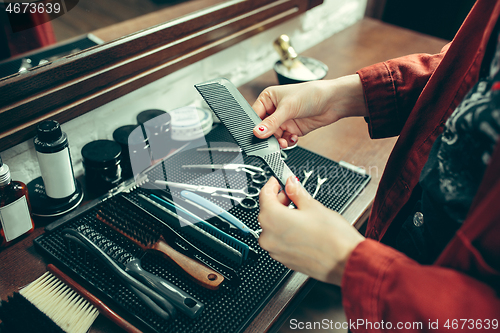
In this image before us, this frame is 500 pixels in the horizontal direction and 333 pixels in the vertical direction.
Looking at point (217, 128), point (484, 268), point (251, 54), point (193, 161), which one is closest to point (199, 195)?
point (193, 161)

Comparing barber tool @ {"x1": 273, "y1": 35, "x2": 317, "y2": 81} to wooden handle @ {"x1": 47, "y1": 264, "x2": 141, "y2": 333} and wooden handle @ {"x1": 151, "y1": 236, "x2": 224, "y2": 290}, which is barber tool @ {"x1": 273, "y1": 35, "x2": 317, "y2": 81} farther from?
wooden handle @ {"x1": 47, "y1": 264, "x2": 141, "y2": 333}

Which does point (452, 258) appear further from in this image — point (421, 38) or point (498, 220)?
point (421, 38)

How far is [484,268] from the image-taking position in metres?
0.37

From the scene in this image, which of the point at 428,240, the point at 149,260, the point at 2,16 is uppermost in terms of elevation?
the point at 2,16

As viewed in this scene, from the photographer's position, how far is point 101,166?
77cm

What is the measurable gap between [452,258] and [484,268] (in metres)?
0.04

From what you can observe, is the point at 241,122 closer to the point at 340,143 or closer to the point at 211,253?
the point at 211,253

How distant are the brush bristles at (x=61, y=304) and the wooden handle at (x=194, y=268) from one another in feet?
0.48

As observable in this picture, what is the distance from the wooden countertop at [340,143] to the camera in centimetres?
63

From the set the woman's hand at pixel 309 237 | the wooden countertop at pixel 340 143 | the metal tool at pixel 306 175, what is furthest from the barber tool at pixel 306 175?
the woman's hand at pixel 309 237

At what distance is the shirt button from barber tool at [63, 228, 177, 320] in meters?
0.42

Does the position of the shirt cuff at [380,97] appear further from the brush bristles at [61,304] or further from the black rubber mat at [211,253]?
the brush bristles at [61,304]

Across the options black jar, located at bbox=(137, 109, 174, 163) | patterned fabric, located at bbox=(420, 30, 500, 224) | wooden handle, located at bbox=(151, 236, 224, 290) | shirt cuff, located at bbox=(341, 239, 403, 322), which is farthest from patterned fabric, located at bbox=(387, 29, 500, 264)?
black jar, located at bbox=(137, 109, 174, 163)

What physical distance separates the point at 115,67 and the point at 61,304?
0.52 metres
